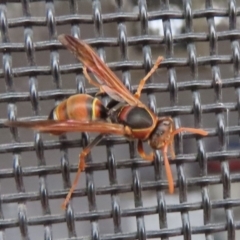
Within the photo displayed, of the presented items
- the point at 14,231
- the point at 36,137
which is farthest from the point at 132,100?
the point at 14,231

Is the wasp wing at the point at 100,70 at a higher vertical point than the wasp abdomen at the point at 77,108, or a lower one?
higher

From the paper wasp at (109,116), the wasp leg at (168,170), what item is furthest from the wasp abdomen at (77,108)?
the wasp leg at (168,170)

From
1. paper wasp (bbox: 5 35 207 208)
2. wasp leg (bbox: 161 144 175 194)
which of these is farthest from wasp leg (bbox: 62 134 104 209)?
wasp leg (bbox: 161 144 175 194)

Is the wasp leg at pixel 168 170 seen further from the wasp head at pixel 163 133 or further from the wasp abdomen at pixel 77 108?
the wasp abdomen at pixel 77 108

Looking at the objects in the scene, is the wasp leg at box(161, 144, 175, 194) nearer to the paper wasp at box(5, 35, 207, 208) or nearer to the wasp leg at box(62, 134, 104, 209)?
the paper wasp at box(5, 35, 207, 208)

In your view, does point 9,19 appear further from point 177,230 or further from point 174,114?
point 177,230

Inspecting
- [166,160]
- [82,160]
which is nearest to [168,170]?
[166,160]

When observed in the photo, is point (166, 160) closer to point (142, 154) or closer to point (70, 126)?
point (142, 154)

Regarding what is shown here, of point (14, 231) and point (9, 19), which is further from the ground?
point (9, 19)
